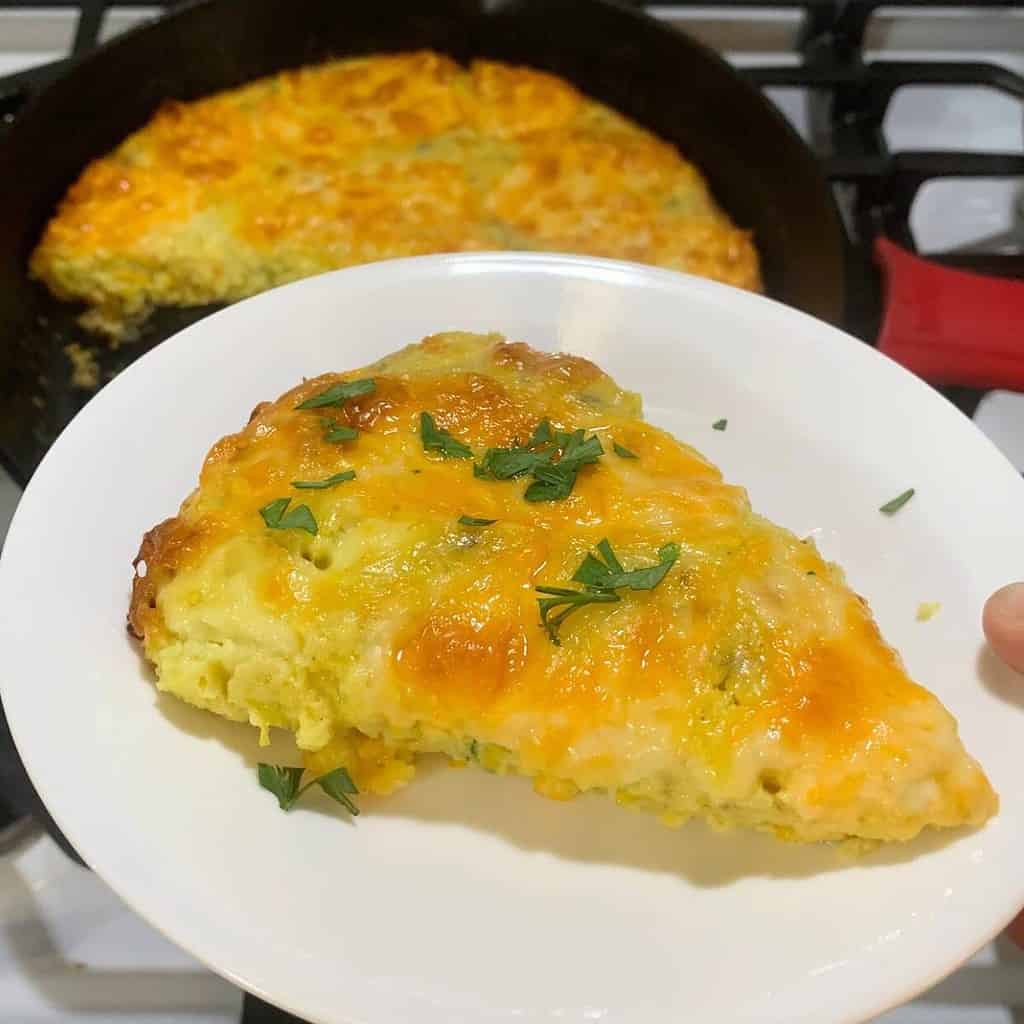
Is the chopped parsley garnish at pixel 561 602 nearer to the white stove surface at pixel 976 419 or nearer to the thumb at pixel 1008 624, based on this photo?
the thumb at pixel 1008 624

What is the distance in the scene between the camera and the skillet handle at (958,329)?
150 centimetres

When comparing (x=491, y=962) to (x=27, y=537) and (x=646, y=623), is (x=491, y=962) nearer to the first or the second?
(x=646, y=623)

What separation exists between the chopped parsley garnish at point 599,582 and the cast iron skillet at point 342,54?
36.1 inches

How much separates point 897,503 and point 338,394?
605mm

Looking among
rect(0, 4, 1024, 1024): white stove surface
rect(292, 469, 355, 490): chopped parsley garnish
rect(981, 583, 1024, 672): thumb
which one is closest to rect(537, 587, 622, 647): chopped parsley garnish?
rect(292, 469, 355, 490): chopped parsley garnish

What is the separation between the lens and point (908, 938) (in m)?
0.84

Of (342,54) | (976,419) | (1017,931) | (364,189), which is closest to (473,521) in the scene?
(1017,931)

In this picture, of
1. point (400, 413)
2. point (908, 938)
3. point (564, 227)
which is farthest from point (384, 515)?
point (564, 227)

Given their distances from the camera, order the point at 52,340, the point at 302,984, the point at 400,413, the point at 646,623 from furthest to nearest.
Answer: the point at 52,340 < the point at 400,413 < the point at 646,623 < the point at 302,984

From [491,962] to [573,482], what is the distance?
0.43 meters

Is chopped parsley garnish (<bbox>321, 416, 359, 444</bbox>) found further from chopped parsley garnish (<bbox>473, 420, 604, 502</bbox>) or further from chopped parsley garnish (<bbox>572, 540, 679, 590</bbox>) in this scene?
chopped parsley garnish (<bbox>572, 540, 679, 590</bbox>)

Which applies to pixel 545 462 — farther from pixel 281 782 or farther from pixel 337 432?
pixel 281 782

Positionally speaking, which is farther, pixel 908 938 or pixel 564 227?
pixel 564 227

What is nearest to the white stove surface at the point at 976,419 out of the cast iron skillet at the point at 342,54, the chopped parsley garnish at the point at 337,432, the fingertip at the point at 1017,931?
the fingertip at the point at 1017,931
